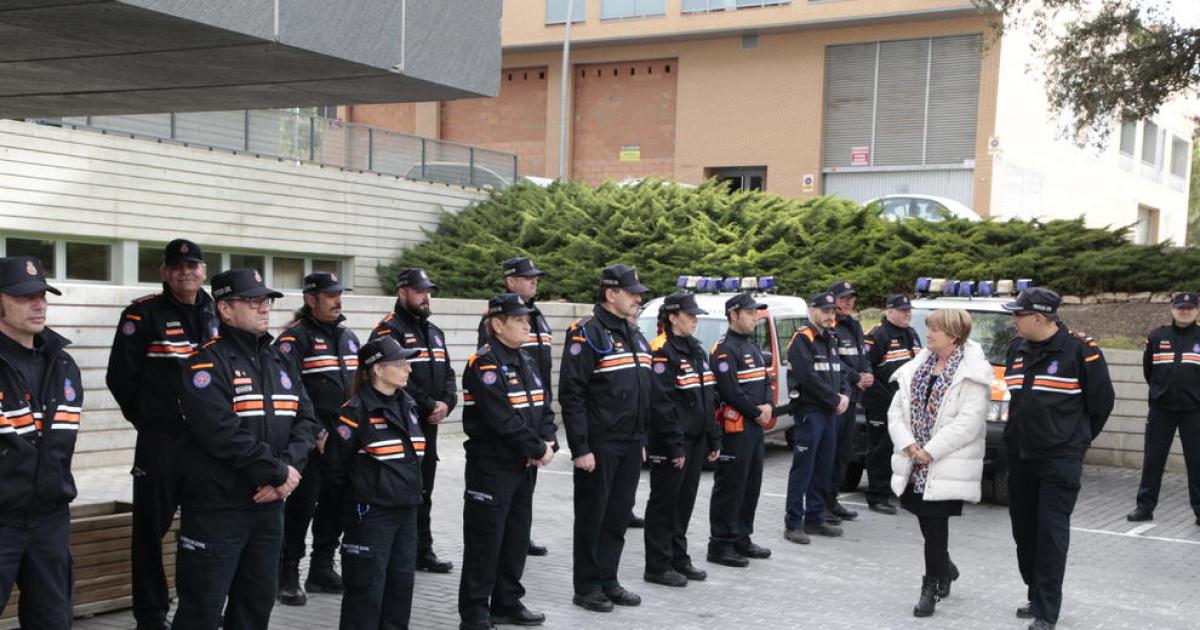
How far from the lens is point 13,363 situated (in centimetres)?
514

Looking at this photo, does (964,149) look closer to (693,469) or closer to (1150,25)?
(1150,25)

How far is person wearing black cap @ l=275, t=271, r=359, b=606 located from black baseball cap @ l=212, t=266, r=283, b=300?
1773 millimetres

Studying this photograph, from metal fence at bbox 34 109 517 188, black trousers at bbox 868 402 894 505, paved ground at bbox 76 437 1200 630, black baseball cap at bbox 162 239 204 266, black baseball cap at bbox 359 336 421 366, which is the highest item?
metal fence at bbox 34 109 517 188

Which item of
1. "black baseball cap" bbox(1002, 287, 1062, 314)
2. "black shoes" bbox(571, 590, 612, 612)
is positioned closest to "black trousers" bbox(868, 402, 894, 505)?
"black baseball cap" bbox(1002, 287, 1062, 314)

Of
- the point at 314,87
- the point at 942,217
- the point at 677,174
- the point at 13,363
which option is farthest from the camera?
the point at 677,174

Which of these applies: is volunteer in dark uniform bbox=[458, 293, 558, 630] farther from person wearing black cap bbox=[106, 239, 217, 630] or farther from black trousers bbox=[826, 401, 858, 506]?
black trousers bbox=[826, 401, 858, 506]

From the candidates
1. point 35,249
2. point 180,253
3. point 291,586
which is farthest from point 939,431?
point 35,249

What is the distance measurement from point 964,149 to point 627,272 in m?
28.3

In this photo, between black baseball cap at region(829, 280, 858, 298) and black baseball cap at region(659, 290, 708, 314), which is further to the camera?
black baseball cap at region(829, 280, 858, 298)

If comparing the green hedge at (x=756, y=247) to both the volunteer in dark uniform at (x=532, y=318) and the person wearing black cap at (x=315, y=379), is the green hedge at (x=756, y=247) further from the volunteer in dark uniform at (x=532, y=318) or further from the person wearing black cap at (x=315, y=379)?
the person wearing black cap at (x=315, y=379)

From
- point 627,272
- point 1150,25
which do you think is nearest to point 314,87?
point 627,272

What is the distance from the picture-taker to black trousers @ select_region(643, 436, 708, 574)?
8.42 meters

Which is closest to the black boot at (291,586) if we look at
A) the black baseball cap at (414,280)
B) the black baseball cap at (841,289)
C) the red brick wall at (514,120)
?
the black baseball cap at (414,280)

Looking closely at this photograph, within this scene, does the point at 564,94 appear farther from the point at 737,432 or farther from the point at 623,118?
the point at 737,432
